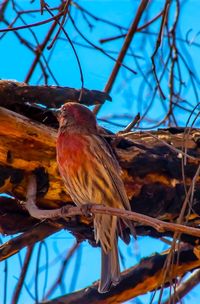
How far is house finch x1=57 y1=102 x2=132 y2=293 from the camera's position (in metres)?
3.95

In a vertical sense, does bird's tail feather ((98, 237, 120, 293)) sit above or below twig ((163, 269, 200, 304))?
above

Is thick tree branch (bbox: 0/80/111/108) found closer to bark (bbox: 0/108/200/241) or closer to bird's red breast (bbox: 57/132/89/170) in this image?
bark (bbox: 0/108/200/241)

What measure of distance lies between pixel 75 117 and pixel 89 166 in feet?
0.95

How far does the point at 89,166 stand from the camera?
402cm

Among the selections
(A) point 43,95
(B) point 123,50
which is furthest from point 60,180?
A: (B) point 123,50

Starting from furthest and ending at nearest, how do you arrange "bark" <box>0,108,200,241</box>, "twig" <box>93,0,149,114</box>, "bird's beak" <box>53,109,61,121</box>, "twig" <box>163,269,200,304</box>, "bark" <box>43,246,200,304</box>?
"twig" <box>163,269,200,304</box>
"twig" <box>93,0,149,114</box>
"bark" <box>43,246,200,304</box>
"bird's beak" <box>53,109,61,121</box>
"bark" <box>0,108,200,241</box>

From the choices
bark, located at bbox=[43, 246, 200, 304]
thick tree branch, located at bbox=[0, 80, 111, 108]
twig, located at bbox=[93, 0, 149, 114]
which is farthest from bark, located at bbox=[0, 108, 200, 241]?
twig, located at bbox=[93, 0, 149, 114]

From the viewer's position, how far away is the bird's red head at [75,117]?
4.05 metres

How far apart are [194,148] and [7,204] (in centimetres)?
119

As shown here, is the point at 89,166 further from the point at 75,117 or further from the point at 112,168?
the point at 75,117

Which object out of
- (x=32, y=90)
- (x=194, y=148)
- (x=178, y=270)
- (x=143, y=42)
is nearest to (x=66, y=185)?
(x=32, y=90)

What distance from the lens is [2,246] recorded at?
4.27 meters

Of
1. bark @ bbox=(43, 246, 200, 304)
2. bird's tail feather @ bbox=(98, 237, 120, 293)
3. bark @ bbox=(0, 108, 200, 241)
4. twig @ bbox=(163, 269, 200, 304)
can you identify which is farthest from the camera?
twig @ bbox=(163, 269, 200, 304)

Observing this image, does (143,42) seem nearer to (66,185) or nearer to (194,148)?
(194,148)
